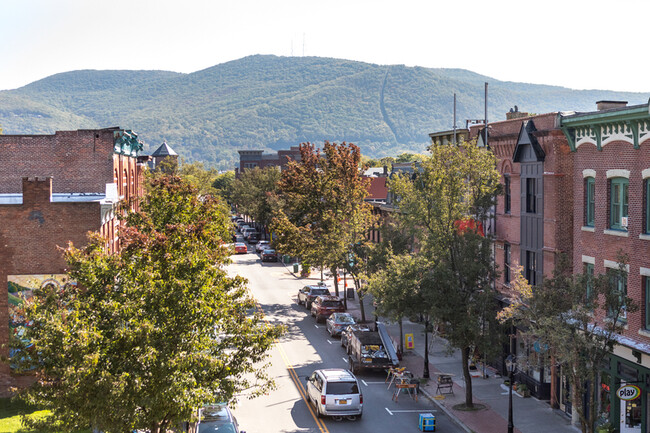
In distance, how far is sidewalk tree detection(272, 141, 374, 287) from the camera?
48.2 metres

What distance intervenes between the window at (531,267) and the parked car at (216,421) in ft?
47.4

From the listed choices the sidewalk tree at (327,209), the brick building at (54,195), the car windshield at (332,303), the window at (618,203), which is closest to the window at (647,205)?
the window at (618,203)

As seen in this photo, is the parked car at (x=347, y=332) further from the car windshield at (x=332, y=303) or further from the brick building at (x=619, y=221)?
the brick building at (x=619, y=221)

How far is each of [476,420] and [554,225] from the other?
8.29 m

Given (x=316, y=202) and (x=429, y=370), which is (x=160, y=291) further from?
(x=316, y=202)

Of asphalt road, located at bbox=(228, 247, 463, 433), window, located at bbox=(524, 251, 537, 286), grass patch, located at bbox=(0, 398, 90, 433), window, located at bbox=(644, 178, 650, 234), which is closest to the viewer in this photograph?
window, located at bbox=(644, 178, 650, 234)

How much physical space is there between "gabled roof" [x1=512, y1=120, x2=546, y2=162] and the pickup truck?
10.8 metres

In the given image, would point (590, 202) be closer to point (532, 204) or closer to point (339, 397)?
point (532, 204)

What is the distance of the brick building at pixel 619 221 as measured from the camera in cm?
2270

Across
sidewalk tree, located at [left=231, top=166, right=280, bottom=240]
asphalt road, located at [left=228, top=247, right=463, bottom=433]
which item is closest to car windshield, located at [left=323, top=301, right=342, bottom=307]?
asphalt road, located at [left=228, top=247, right=463, bottom=433]

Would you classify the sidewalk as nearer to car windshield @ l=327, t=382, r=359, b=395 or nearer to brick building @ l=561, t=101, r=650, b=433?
brick building @ l=561, t=101, r=650, b=433

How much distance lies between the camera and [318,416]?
27.9 metres

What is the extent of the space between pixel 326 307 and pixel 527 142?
2146 centimetres

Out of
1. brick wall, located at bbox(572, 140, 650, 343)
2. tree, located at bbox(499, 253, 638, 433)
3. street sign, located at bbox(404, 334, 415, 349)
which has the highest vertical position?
brick wall, located at bbox(572, 140, 650, 343)
